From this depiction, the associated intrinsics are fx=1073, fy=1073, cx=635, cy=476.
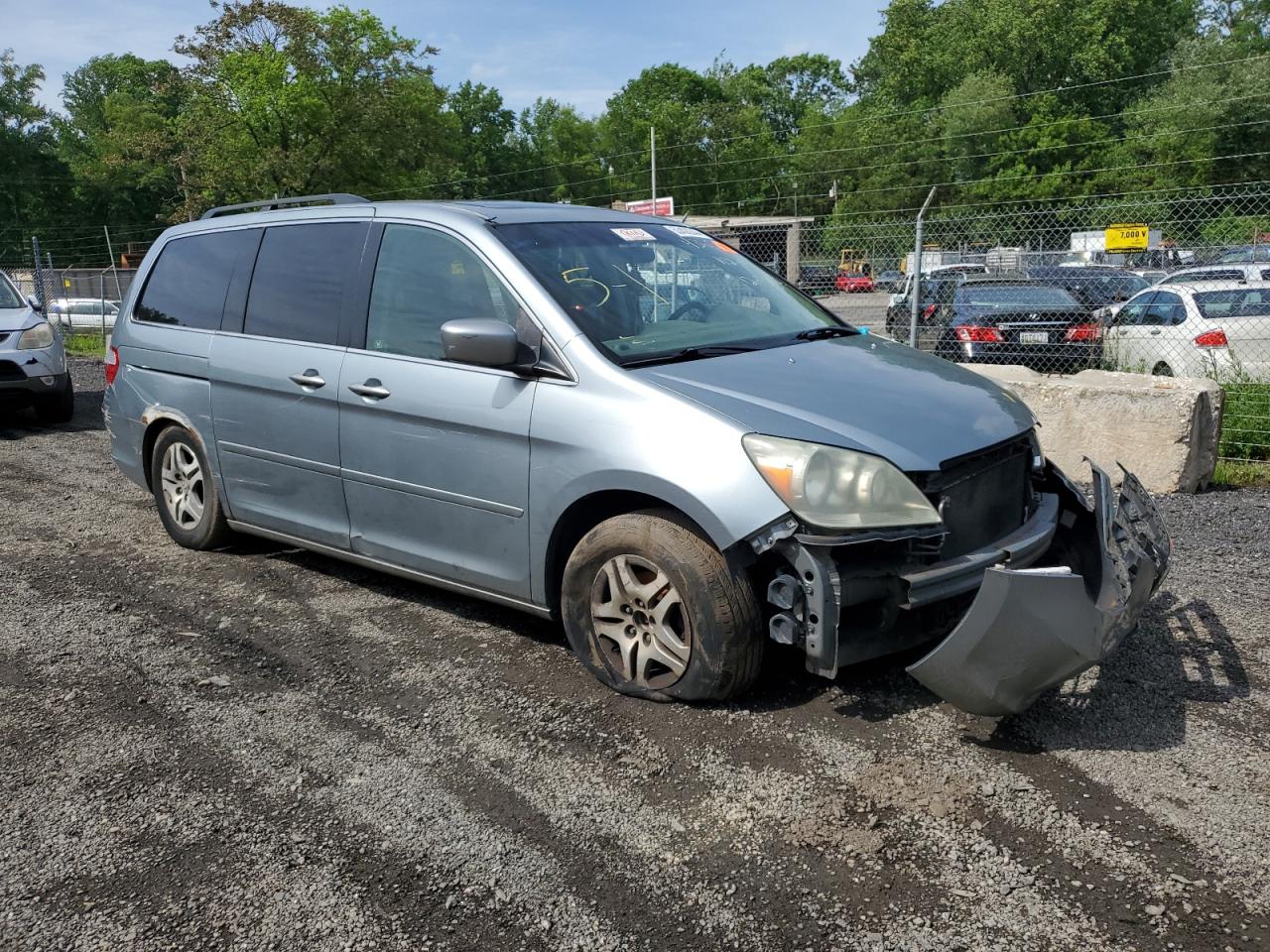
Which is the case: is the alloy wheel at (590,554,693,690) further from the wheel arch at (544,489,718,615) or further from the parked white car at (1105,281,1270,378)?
the parked white car at (1105,281,1270,378)

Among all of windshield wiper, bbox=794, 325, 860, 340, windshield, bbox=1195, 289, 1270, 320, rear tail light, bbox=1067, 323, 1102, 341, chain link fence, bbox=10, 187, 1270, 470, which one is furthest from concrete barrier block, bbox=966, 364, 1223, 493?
windshield, bbox=1195, 289, 1270, 320

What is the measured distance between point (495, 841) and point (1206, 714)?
2499 millimetres

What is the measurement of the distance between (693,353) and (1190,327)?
8967mm

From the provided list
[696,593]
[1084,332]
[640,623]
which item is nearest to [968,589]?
[696,593]

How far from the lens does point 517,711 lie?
385cm

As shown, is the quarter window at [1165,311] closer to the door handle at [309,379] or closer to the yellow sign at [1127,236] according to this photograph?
the yellow sign at [1127,236]

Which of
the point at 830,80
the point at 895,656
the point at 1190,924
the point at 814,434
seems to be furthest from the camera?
the point at 830,80

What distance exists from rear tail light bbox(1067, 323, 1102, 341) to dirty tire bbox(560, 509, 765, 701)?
8514mm

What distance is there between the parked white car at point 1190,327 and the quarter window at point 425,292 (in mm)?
7927

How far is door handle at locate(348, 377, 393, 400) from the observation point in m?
4.46

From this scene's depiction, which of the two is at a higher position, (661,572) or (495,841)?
(661,572)

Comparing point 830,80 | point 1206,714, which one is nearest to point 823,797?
point 1206,714

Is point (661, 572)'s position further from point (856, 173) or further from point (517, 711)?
point (856, 173)

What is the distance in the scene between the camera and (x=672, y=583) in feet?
11.9
